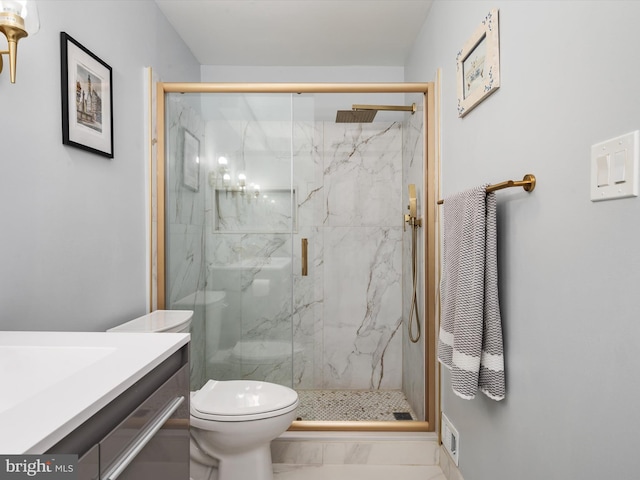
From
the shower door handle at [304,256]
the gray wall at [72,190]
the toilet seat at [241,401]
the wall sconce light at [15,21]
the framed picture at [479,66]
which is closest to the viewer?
the wall sconce light at [15,21]

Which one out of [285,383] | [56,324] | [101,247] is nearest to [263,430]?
[285,383]

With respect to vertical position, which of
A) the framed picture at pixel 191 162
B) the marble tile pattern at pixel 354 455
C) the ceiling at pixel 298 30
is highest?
the ceiling at pixel 298 30

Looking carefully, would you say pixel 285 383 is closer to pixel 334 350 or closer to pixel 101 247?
pixel 334 350

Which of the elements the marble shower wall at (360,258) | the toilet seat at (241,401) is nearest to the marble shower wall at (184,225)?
the toilet seat at (241,401)

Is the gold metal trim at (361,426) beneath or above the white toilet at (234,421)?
beneath

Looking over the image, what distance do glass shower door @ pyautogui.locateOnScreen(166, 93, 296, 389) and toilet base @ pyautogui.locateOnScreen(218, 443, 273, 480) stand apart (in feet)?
1.74

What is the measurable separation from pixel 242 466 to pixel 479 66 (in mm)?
1920

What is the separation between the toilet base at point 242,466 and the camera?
71.2 inches

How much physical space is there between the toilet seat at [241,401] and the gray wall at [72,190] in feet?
1.81

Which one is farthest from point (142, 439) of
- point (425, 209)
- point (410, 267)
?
point (410, 267)

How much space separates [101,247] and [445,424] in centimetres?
184

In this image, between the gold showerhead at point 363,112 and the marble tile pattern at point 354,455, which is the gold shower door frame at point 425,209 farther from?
the gold showerhead at point 363,112

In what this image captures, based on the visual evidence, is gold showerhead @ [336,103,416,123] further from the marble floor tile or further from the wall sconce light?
the marble floor tile

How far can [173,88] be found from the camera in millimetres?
2303
